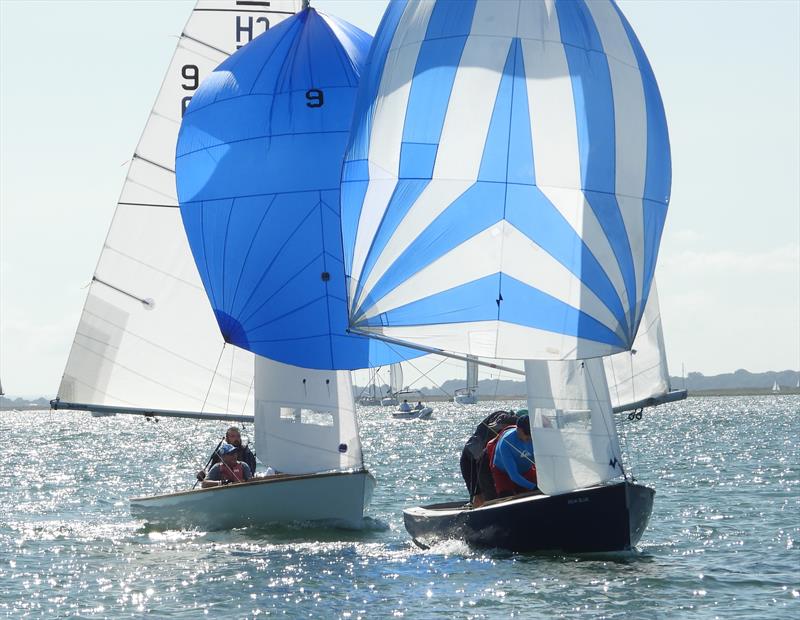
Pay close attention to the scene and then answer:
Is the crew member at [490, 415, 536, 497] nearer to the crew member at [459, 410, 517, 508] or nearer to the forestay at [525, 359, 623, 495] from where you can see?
the crew member at [459, 410, 517, 508]

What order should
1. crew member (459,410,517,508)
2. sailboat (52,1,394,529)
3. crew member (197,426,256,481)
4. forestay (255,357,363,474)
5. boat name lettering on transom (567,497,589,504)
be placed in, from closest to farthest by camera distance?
boat name lettering on transom (567,497,589,504)
crew member (459,410,517,508)
sailboat (52,1,394,529)
forestay (255,357,363,474)
crew member (197,426,256,481)

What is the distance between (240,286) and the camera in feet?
67.1

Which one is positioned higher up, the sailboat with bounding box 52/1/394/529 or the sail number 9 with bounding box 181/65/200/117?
the sail number 9 with bounding box 181/65/200/117

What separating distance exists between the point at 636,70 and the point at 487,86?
1.71m

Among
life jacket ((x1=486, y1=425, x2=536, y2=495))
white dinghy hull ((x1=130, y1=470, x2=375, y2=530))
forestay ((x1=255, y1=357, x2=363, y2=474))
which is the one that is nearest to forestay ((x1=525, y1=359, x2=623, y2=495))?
life jacket ((x1=486, y1=425, x2=536, y2=495))

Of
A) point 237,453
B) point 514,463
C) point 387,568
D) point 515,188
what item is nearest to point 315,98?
point 237,453

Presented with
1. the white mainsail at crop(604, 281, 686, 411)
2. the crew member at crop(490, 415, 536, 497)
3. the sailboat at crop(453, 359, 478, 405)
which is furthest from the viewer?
the sailboat at crop(453, 359, 478, 405)

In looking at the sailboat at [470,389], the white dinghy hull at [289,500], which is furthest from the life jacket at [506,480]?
the sailboat at [470,389]

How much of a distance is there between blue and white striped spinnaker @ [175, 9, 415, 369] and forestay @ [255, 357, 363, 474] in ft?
1.71

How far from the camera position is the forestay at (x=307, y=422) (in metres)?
20.5

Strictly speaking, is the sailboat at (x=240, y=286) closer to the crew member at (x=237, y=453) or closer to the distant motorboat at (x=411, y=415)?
the crew member at (x=237, y=453)

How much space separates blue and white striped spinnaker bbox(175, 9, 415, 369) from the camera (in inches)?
798

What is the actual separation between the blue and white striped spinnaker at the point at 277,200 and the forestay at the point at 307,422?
52 centimetres

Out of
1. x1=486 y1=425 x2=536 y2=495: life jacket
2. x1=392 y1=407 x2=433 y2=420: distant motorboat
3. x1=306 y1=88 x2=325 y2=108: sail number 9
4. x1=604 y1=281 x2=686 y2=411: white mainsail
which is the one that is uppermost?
x1=306 y1=88 x2=325 y2=108: sail number 9
